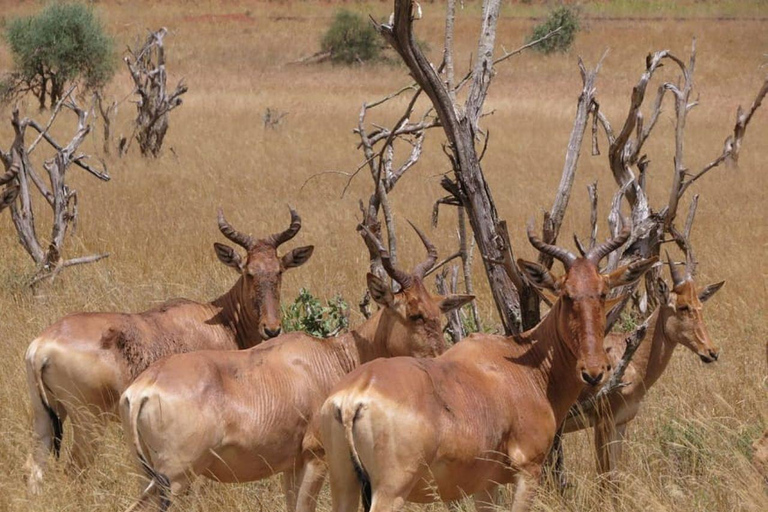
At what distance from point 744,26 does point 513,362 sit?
50085mm

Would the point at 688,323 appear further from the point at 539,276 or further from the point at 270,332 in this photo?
the point at 270,332

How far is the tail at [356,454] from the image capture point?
4.35 meters

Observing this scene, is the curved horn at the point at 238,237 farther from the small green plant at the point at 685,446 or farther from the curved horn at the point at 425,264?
the small green plant at the point at 685,446

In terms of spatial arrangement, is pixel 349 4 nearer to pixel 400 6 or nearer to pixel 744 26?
pixel 744 26

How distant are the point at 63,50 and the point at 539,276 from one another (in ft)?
91.2

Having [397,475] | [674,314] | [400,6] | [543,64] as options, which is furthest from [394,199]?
[543,64]

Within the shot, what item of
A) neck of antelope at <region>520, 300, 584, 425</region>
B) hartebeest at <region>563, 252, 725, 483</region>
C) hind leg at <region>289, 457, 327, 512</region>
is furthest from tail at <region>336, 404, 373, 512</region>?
hartebeest at <region>563, 252, 725, 483</region>

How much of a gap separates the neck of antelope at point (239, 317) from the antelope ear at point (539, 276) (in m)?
2.28

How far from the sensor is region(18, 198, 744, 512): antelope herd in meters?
4.48

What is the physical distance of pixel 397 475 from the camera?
4348 millimetres

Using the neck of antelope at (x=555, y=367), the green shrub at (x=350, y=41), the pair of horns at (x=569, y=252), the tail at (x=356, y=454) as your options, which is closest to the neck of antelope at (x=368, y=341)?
the neck of antelope at (x=555, y=367)

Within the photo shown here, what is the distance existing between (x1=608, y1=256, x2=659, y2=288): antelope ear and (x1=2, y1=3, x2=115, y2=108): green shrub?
26.0 meters

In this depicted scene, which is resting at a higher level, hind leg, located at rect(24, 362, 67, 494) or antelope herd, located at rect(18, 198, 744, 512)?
antelope herd, located at rect(18, 198, 744, 512)

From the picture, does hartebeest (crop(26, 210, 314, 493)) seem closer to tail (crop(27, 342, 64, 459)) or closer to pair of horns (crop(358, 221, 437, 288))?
tail (crop(27, 342, 64, 459))
